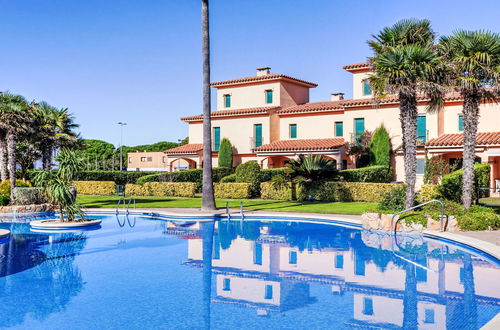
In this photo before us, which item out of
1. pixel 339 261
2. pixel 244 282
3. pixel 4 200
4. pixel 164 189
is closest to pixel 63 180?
pixel 4 200

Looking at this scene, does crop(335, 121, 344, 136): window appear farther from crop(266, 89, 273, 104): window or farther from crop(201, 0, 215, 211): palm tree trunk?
crop(201, 0, 215, 211): palm tree trunk

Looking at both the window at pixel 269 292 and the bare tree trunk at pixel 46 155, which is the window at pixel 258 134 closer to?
the bare tree trunk at pixel 46 155

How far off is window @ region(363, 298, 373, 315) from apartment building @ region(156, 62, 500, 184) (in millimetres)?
19776

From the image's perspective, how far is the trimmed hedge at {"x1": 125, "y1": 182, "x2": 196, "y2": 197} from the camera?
31484 millimetres

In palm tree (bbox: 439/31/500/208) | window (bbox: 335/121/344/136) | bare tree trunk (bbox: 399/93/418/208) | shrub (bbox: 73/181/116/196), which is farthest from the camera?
window (bbox: 335/121/344/136)

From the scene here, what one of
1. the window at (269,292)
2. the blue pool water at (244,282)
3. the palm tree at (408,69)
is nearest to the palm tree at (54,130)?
the blue pool water at (244,282)

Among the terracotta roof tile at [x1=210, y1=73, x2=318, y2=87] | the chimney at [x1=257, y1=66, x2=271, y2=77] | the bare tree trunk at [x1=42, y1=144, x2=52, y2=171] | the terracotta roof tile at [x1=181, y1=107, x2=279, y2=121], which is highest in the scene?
the chimney at [x1=257, y1=66, x2=271, y2=77]

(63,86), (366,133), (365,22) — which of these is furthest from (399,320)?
(63,86)

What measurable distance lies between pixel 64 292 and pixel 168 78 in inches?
1049

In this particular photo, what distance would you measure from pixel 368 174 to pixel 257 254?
16.3 metres

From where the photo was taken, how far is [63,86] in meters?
36.6

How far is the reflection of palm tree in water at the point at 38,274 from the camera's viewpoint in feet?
29.5

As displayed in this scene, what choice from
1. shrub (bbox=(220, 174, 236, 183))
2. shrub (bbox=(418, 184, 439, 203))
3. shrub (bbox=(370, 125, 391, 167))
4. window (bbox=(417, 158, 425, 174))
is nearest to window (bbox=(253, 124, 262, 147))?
shrub (bbox=(220, 174, 236, 183))

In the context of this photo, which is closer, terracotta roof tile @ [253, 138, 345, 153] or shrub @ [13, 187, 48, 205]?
shrub @ [13, 187, 48, 205]
